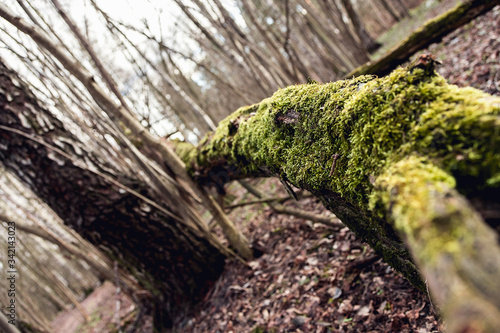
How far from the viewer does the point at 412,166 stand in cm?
93

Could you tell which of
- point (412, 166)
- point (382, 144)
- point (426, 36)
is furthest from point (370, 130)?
→ point (426, 36)

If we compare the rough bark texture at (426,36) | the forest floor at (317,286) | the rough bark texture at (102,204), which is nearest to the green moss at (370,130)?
the forest floor at (317,286)

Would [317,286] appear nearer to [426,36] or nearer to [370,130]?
[370,130]

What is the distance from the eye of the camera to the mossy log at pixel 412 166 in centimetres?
64

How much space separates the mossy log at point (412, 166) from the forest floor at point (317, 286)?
66 cm

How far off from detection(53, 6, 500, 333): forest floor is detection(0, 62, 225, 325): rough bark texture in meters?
0.45

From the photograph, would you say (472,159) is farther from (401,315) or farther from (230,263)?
(230,263)

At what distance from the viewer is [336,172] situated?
1382mm

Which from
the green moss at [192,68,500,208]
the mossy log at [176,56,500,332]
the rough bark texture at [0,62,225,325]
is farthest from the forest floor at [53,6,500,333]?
the green moss at [192,68,500,208]

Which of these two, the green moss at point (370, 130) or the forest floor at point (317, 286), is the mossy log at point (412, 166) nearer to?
the green moss at point (370, 130)

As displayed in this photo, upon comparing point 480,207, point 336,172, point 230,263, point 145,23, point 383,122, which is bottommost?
point 230,263

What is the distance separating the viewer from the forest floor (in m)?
2.24

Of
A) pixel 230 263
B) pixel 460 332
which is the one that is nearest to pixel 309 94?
pixel 460 332

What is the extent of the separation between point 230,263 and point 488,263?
3748 mm
